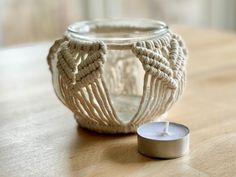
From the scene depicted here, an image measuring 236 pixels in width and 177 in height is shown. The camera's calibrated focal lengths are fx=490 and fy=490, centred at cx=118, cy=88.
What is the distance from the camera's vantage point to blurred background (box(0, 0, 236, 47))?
2082 millimetres

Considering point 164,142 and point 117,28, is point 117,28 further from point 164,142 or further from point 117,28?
point 164,142

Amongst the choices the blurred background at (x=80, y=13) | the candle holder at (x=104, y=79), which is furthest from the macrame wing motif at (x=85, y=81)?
the blurred background at (x=80, y=13)

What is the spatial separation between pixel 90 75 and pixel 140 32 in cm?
23

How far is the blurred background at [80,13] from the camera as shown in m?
2.08

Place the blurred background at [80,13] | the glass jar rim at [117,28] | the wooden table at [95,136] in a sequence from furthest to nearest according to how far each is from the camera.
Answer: the blurred background at [80,13] → the glass jar rim at [117,28] → the wooden table at [95,136]

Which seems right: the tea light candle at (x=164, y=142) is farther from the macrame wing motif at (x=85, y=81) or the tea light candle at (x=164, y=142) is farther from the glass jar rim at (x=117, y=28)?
the glass jar rim at (x=117, y=28)

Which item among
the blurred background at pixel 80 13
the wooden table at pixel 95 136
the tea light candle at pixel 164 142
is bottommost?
the blurred background at pixel 80 13

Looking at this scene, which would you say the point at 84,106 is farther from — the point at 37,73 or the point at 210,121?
the point at 37,73

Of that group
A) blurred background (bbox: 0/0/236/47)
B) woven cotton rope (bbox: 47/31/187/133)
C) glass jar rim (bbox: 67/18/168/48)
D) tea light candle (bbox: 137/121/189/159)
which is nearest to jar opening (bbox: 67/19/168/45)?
glass jar rim (bbox: 67/18/168/48)

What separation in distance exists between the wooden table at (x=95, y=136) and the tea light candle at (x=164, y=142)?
0.01 meters

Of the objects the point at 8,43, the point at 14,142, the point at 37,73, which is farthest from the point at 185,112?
the point at 8,43

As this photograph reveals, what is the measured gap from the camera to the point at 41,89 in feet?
3.20

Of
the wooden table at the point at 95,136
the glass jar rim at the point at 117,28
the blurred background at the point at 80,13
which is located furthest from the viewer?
the blurred background at the point at 80,13

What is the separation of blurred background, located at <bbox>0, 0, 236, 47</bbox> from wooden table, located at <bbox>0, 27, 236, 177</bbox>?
101 centimetres
